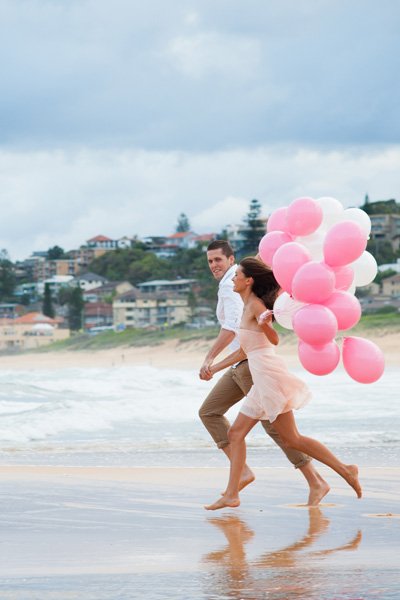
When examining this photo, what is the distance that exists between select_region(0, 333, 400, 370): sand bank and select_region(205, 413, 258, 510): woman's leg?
3667 cm

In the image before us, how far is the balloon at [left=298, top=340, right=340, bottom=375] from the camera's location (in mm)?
5094

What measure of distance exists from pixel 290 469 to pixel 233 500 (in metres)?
2.09

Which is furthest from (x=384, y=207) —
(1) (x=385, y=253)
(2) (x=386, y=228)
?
(1) (x=385, y=253)

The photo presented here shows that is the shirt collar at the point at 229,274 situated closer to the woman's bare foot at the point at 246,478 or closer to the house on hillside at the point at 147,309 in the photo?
the woman's bare foot at the point at 246,478

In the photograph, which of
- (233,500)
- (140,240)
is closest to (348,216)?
(233,500)

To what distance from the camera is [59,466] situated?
7.79 m

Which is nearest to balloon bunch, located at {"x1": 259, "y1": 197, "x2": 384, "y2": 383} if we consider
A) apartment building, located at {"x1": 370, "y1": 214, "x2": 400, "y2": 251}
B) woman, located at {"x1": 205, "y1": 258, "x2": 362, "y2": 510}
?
woman, located at {"x1": 205, "y1": 258, "x2": 362, "y2": 510}

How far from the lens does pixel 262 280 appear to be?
17.3 ft

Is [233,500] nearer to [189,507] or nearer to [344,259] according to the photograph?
[189,507]

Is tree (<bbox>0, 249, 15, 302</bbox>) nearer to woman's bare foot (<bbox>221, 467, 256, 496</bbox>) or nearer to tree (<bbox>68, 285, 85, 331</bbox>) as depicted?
tree (<bbox>68, 285, 85, 331</bbox>)

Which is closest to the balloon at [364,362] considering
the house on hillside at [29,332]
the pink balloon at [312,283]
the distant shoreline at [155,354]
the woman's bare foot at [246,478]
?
the pink balloon at [312,283]

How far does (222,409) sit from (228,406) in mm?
42

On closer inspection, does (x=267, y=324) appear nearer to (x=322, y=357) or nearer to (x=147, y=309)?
(x=322, y=357)

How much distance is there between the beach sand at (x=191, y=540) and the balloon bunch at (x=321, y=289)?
89 cm
